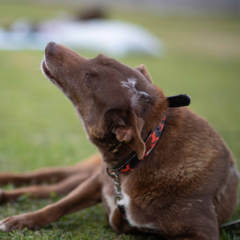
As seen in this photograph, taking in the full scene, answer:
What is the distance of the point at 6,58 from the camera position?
10484 mm

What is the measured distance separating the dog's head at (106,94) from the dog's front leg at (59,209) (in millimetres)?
589

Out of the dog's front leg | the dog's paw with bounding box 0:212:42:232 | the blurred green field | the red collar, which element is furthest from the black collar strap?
the dog's paw with bounding box 0:212:42:232

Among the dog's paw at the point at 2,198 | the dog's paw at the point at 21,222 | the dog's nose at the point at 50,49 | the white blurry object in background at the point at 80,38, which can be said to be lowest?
the white blurry object in background at the point at 80,38

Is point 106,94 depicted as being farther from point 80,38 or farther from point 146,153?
point 80,38

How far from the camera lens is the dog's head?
2521mm

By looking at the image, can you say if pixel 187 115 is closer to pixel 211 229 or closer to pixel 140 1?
pixel 211 229

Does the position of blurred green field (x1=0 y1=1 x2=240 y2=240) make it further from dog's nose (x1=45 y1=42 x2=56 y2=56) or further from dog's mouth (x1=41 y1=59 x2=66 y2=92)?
dog's nose (x1=45 y1=42 x2=56 y2=56)

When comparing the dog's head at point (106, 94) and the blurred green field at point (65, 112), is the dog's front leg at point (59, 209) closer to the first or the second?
the blurred green field at point (65, 112)

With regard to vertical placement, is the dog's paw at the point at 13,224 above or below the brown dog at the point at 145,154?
below

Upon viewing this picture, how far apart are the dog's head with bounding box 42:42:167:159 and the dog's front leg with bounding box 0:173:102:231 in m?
0.59

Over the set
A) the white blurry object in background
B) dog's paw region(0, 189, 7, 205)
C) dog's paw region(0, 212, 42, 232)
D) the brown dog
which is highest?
the brown dog

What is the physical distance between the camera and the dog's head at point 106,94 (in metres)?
2.52

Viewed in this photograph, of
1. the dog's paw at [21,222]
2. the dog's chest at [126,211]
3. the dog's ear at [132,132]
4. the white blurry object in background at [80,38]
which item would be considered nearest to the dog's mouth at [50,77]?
the dog's ear at [132,132]

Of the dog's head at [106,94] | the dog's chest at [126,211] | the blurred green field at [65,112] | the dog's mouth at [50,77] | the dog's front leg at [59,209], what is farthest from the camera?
the blurred green field at [65,112]
